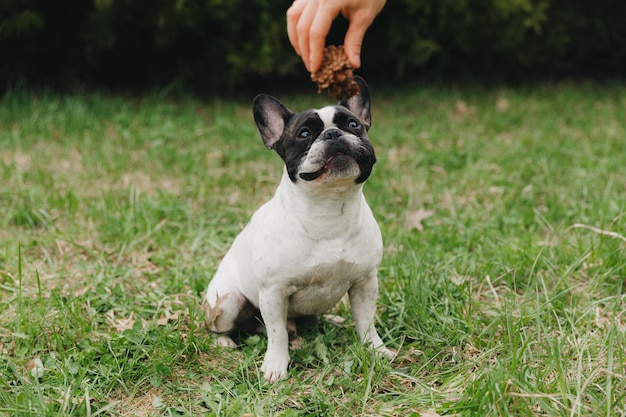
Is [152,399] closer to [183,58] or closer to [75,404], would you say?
[75,404]

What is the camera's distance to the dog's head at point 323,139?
2.70 metres

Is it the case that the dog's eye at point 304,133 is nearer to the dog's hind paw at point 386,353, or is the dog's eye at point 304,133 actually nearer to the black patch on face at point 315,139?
the black patch on face at point 315,139

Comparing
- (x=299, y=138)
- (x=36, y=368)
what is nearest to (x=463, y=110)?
(x=299, y=138)

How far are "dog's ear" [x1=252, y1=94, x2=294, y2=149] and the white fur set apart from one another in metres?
0.18

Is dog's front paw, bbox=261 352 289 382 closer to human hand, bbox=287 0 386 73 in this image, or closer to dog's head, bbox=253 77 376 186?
dog's head, bbox=253 77 376 186

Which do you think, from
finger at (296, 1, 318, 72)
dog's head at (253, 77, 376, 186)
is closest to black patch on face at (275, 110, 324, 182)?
dog's head at (253, 77, 376, 186)

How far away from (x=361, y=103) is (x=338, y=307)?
109 cm

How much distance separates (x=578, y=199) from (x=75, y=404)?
352cm

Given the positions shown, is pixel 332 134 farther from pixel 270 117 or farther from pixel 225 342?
pixel 225 342

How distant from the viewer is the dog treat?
2.80m

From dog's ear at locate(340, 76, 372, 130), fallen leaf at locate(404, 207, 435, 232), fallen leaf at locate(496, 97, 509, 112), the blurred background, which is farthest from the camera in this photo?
fallen leaf at locate(496, 97, 509, 112)

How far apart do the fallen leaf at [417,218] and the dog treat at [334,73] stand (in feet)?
5.73

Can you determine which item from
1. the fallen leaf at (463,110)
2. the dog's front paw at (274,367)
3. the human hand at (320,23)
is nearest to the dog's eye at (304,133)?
the human hand at (320,23)

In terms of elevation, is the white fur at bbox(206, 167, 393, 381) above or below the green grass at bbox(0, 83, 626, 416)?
above
